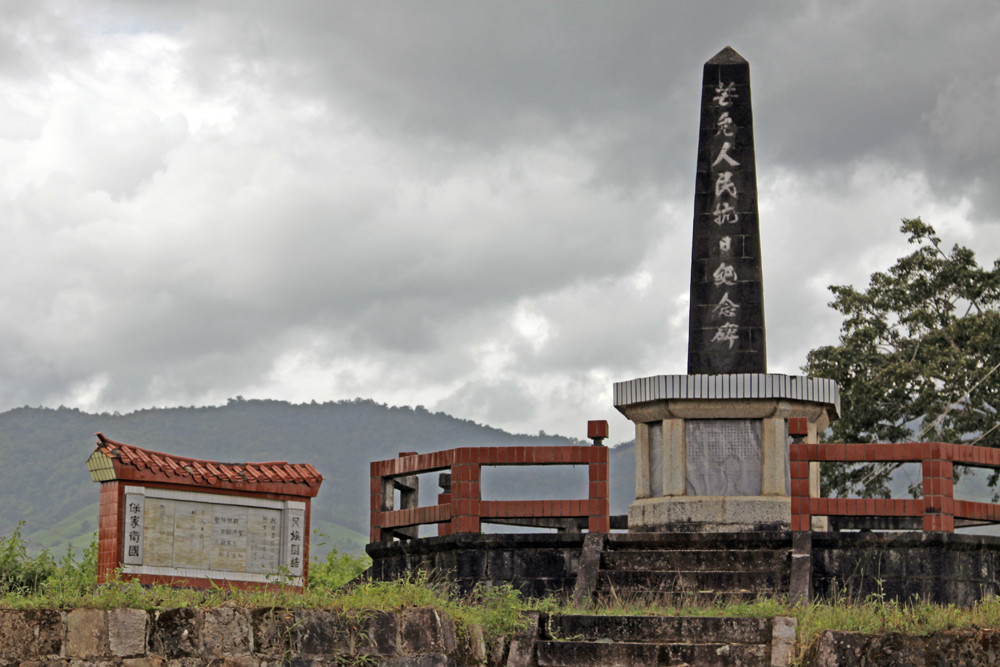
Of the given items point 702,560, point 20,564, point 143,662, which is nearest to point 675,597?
point 702,560

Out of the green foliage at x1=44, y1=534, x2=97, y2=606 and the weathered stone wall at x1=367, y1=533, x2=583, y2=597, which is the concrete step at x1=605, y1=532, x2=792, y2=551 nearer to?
the weathered stone wall at x1=367, y1=533, x2=583, y2=597

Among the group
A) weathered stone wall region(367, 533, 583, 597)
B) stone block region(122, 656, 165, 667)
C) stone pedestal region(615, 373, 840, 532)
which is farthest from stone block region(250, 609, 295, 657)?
stone pedestal region(615, 373, 840, 532)

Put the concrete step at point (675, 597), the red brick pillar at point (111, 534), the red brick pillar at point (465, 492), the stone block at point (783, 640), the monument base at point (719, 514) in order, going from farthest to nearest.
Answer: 1. the monument base at point (719, 514)
2. the red brick pillar at point (111, 534)
3. the red brick pillar at point (465, 492)
4. the concrete step at point (675, 597)
5. the stone block at point (783, 640)

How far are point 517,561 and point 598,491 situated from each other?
116 centimetres

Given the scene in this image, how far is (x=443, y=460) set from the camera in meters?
14.1

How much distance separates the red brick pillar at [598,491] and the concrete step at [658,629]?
311 cm

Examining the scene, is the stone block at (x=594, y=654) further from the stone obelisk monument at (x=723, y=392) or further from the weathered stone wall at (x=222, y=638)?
the stone obelisk monument at (x=723, y=392)

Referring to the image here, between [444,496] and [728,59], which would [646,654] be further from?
[728,59]

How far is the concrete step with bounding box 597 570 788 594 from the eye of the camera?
1243 centimetres

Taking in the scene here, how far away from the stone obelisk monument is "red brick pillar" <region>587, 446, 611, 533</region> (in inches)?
68.2

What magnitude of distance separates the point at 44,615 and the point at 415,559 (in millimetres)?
6074

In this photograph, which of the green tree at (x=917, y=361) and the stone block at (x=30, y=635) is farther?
the green tree at (x=917, y=361)

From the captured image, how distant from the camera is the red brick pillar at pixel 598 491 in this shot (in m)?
13.4

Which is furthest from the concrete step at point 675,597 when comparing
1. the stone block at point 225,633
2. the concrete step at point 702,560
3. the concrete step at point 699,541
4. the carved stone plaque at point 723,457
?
the stone block at point 225,633
